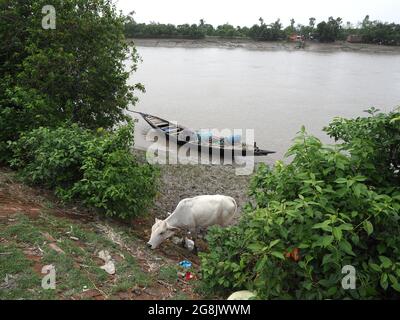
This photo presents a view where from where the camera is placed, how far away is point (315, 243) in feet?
11.0

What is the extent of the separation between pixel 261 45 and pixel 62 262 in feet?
189

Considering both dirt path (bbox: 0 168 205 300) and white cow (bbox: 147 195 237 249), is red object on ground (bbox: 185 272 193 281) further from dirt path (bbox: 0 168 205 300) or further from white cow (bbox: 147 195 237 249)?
white cow (bbox: 147 195 237 249)

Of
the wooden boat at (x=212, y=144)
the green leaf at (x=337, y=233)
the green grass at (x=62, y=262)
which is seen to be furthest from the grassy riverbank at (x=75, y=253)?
the wooden boat at (x=212, y=144)

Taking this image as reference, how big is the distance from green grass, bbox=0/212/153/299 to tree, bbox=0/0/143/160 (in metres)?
3.87

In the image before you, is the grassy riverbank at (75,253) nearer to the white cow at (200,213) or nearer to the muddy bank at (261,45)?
the white cow at (200,213)

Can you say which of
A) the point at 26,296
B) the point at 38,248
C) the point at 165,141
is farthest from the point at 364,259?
the point at 165,141

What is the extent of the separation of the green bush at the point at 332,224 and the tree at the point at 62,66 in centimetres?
667

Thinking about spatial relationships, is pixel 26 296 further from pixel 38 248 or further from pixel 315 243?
pixel 315 243

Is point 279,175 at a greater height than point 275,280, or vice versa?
point 279,175

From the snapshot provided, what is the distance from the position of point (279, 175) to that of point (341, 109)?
21.5m

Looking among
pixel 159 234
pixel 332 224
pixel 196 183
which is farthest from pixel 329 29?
pixel 332 224

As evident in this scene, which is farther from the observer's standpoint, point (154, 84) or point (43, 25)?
point (154, 84)

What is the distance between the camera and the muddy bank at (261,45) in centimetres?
5529

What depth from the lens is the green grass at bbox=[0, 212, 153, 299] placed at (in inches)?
171
